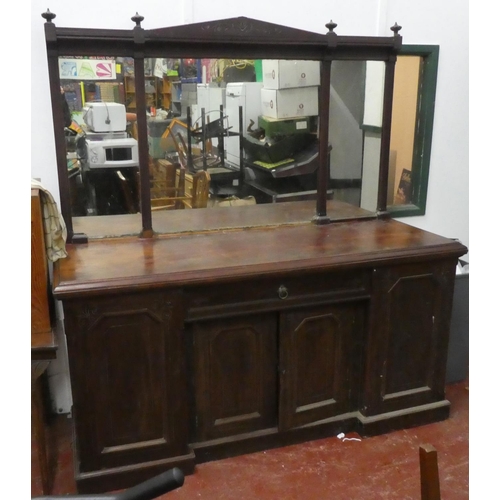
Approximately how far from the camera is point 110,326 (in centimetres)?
208

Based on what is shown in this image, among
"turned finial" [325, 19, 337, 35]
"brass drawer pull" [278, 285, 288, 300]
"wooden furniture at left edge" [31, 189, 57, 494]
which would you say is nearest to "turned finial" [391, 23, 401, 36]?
"turned finial" [325, 19, 337, 35]

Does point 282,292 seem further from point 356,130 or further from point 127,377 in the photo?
point 356,130

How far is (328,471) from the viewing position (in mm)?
2363

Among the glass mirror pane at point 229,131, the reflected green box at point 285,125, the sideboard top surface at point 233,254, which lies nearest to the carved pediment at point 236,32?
the glass mirror pane at point 229,131

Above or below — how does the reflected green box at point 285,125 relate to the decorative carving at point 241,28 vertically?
below

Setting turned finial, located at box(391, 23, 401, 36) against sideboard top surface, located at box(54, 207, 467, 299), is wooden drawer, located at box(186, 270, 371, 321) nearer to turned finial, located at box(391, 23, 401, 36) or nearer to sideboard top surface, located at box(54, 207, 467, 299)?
sideboard top surface, located at box(54, 207, 467, 299)

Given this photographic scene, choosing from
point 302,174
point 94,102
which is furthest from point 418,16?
point 94,102

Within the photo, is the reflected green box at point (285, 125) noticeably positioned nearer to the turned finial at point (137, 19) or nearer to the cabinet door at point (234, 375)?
the turned finial at point (137, 19)

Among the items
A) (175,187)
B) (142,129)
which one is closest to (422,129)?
(175,187)

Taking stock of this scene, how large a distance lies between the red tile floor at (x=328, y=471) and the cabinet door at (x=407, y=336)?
7.1 inches

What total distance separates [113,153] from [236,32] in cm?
78

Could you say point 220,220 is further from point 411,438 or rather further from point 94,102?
point 411,438

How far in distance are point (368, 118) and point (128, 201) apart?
4.32 feet

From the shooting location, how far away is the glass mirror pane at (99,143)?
239cm
